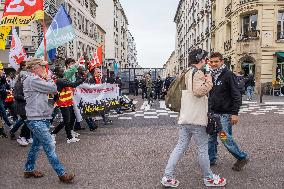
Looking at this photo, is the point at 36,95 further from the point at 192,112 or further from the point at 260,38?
the point at 260,38

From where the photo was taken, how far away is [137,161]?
21.1 ft

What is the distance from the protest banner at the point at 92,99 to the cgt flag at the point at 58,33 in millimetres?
1323

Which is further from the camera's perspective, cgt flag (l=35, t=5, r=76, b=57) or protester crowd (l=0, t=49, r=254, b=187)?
cgt flag (l=35, t=5, r=76, b=57)

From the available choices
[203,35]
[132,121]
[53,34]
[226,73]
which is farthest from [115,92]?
[203,35]

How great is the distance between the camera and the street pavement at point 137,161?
5.17 meters

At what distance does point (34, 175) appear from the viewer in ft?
18.0

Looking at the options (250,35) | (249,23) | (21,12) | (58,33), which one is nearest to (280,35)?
(250,35)

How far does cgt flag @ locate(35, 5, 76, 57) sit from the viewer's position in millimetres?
9602

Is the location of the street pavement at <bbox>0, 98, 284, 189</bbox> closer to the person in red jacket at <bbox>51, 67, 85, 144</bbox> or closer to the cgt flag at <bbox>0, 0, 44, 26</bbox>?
the person in red jacket at <bbox>51, 67, 85, 144</bbox>

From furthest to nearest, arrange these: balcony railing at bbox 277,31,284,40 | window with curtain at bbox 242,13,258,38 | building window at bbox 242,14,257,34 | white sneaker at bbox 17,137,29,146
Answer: building window at bbox 242,14,257,34 < window with curtain at bbox 242,13,258,38 < balcony railing at bbox 277,31,284,40 < white sneaker at bbox 17,137,29,146

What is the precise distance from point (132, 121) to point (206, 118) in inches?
291

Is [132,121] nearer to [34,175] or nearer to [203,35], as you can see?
[34,175]

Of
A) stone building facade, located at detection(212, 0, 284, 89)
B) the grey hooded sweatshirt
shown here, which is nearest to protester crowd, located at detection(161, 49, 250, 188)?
the grey hooded sweatshirt

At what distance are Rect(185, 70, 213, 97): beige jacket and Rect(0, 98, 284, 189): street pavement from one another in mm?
1293
